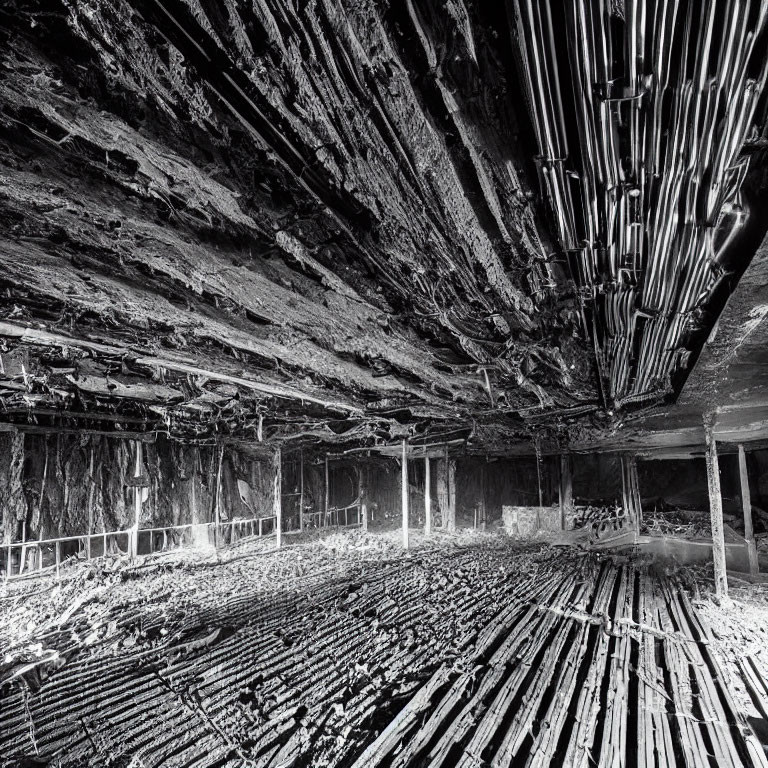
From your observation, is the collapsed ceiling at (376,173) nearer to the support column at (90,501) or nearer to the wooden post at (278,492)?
the support column at (90,501)

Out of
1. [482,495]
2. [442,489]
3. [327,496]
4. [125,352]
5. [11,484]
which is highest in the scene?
[125,352]

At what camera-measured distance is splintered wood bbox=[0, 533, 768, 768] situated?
252cm

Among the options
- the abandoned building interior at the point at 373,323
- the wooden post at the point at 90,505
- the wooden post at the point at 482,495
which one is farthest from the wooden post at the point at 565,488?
the wooden post at the point at 90,505

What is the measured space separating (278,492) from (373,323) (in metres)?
8.52

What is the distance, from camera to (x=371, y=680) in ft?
10.9

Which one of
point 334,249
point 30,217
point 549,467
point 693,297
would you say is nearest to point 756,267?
point 693,297

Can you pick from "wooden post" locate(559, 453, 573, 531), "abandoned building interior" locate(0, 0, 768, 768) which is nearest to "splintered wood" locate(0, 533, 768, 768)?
"abandoned building interior" locate(0, 0, 768, 768)

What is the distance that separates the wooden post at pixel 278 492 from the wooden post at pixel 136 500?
302 cm

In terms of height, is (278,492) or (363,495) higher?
(278,492)

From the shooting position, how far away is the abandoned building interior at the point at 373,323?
1006mm

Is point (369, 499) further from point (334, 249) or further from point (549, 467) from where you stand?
point (334, 249)

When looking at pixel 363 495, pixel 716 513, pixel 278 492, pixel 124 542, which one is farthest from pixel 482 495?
pixel 124 542

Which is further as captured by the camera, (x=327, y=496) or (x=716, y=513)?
(x=327, y=496)

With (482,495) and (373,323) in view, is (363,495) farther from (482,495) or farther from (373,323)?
(373,323)
